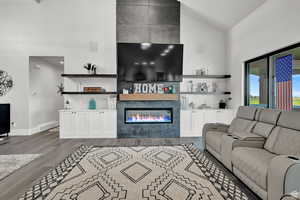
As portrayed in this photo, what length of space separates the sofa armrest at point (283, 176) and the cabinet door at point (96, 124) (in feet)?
13.6

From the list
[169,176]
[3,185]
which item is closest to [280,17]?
[169,176]

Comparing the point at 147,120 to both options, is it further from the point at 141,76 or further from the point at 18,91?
the point at 18,91

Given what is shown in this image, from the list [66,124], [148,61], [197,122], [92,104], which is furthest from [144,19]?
[66,124]

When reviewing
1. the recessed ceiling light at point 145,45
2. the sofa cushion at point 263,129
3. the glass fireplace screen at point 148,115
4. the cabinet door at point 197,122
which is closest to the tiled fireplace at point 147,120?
the glass fireplace screen at point 148,115

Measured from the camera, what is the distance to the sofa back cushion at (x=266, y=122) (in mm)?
2469

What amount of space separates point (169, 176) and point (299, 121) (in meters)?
1.97

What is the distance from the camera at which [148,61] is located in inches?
186

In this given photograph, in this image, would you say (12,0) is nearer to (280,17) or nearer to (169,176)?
(169,176)

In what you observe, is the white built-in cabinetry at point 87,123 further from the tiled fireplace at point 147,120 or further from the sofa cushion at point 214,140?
the sofa cushion at point 214,140

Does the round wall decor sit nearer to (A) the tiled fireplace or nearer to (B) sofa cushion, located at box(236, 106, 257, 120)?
(A) the tiled fireplace

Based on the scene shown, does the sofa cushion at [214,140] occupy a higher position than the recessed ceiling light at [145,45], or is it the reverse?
the recessed ceiling light at [145,45]

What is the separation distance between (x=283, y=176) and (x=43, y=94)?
276 inches

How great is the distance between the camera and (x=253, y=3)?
3611mm

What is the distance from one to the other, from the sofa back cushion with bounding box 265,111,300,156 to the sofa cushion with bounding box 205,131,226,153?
0.72 meters
